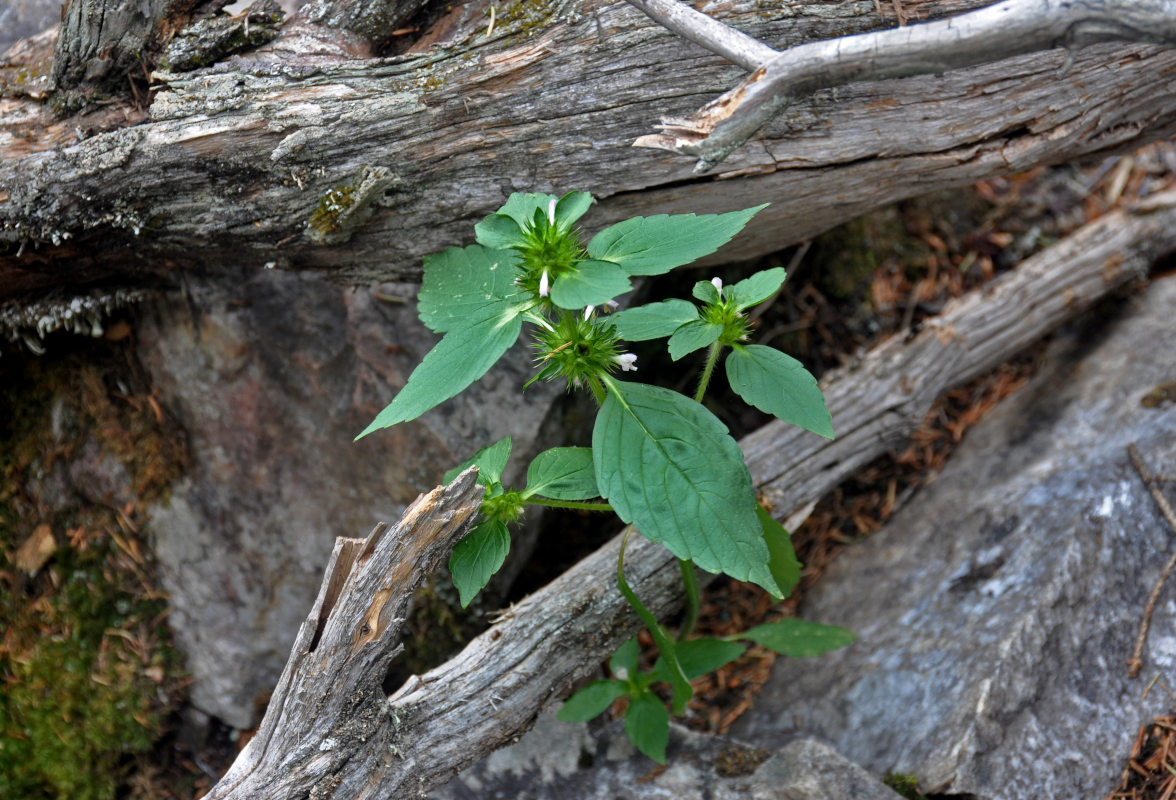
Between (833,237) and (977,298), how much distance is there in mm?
714

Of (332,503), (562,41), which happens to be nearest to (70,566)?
(332,503)

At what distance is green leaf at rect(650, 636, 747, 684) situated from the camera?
8.35ft

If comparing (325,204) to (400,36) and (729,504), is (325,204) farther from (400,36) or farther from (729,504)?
(729,504)

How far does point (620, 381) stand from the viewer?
6.46ft

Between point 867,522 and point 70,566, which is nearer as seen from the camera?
point 70,566

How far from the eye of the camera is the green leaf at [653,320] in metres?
1.92

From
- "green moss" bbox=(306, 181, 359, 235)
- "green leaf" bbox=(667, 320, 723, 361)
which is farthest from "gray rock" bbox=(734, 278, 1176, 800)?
"green moss" bbox=(306, 181, 359, 235)

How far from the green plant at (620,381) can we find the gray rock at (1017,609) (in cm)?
105

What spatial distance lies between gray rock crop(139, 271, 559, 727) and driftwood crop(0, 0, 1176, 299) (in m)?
0.51

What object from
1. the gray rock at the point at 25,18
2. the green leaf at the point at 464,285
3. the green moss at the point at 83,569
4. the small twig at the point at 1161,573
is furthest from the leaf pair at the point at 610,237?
the gray rock at the point at 25,18

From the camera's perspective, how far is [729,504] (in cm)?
188

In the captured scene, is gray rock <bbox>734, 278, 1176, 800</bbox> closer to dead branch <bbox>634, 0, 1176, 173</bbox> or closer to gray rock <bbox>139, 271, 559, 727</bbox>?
gray rock <bbox>139, 271, 559, 727</bbox>

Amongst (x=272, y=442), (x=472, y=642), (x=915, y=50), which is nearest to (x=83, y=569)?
(x=272, y=442)

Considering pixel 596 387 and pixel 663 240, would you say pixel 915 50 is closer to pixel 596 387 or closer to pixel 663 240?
pixel 663 240
